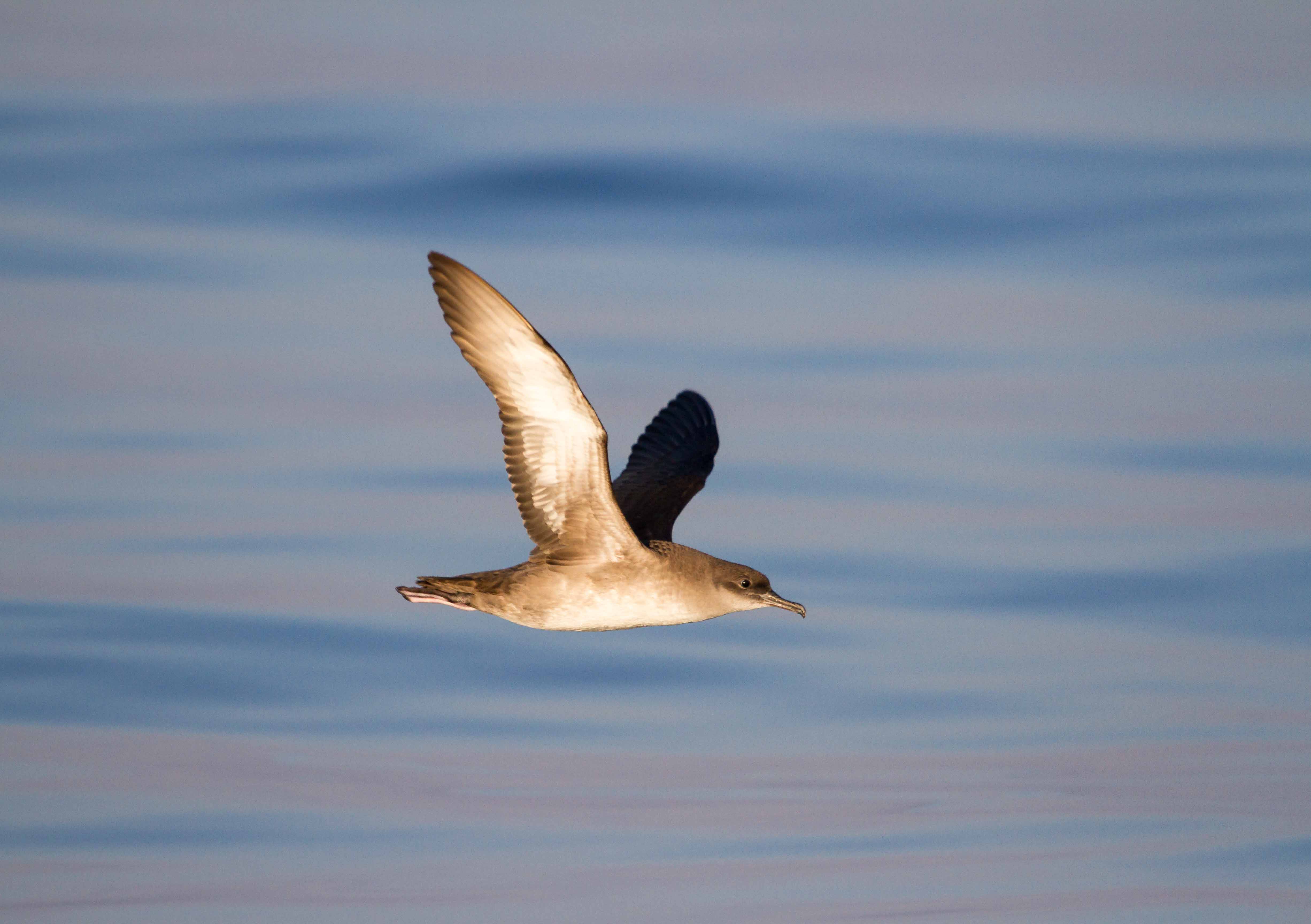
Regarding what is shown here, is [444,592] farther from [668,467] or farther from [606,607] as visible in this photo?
[668,467]

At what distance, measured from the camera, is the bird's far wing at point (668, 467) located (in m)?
17.7

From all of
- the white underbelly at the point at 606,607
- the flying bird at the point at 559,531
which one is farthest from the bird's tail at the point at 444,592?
the white underbelly at the point at 606,607

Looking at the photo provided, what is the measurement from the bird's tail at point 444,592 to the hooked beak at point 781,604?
2.61 m

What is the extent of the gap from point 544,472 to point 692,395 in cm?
600

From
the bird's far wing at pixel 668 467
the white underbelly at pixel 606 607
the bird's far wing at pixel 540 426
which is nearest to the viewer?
the bird's far wing at pixel 540 426

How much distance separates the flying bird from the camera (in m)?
14.3

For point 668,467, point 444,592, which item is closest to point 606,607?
point 444,592

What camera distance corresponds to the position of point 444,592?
1595 cm

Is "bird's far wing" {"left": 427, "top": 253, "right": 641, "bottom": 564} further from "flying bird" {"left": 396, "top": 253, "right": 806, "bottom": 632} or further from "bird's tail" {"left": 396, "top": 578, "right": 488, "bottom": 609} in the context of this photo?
"bird's tail" {"left": 396, "top": 578, "right": 488, "bottom": 609}

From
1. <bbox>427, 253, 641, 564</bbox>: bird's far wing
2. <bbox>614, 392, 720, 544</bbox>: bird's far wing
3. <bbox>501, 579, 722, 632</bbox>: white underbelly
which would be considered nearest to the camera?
<bbox>427, 253, 641, 564</bbox>: bird's far wing

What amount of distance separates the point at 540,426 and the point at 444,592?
2162 millimetres

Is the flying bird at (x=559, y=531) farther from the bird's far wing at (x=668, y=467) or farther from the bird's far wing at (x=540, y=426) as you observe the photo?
the bird's far wing at (x=668, y=467)

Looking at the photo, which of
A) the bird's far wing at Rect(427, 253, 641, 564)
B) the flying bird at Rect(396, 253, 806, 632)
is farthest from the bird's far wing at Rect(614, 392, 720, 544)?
the bird's far wing at Rect(427, 253, 641, 564)

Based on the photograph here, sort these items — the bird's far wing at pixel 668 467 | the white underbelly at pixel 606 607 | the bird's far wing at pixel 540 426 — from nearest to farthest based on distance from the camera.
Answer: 1. the bird's far wing at pixel 540 426
2. the white underbelly at pixel 606 607
3. the bird's far wing at pixel 668 467
